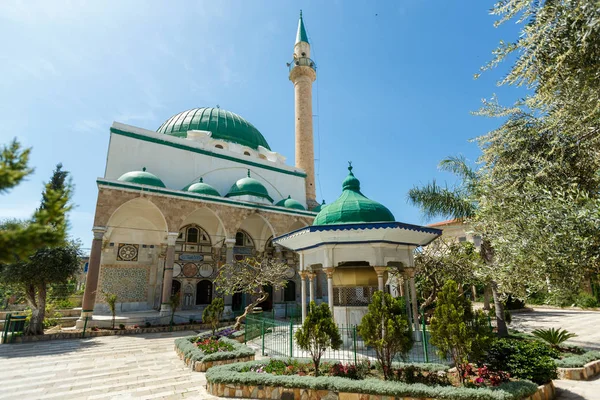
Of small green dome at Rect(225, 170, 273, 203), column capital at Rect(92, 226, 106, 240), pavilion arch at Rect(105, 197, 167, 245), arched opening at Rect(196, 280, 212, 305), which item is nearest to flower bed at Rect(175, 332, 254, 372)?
column capital at Rect(92, 226, 106, 240)

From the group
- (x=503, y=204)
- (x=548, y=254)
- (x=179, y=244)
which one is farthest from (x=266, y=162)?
(x=548, y=254)

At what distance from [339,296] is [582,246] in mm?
5452

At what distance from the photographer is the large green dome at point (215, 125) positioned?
782 inches

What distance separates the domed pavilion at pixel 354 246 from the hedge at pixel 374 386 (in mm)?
2396

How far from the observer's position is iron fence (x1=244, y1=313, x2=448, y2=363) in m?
6.32

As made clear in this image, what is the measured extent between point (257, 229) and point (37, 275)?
9.68m

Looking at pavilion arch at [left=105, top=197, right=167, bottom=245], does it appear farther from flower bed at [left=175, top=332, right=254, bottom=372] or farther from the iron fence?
flower bed at [left=175, top=332, right=254, bottom=372]

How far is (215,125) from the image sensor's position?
2009 centimetres

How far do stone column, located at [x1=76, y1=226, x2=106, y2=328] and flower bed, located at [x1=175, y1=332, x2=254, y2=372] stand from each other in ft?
17.3

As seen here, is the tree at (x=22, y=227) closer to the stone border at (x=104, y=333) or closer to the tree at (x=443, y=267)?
the stone border at (x=104, y=333)

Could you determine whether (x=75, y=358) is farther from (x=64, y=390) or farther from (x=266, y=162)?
(x=266, y=162)

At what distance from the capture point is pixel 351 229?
23.4ft

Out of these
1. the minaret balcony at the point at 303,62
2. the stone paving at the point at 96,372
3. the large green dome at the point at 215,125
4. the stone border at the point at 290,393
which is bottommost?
the stone paving at the point at 96,372

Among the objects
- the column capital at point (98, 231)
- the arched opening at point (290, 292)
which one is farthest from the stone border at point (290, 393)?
the arched opening at point (290, 292)
